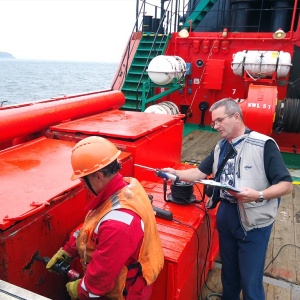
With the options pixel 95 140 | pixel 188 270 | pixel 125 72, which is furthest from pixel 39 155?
pixel 125 72

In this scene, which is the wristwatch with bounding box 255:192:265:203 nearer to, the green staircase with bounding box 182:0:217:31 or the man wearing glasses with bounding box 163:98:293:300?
the man wearing glasses with bounding box 163:98:293:300

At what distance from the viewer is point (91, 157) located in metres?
1.74

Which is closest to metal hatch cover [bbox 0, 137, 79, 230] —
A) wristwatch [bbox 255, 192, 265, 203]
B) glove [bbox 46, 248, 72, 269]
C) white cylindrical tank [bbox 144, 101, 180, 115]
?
glove [bbox 46, 248, 72, 269]

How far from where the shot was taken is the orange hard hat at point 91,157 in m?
1.73

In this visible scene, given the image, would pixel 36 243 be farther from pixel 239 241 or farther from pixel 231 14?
pixel 231 14

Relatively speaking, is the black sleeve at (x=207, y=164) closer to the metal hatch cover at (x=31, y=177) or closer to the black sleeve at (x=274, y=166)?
the black sleeve at (x=274, y=166)

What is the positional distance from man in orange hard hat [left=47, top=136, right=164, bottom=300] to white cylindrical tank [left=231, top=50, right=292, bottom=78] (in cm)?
603

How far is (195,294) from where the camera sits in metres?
2.93

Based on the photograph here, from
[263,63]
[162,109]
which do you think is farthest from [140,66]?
[263,63]

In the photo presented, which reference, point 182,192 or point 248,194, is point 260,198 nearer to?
point 248,194

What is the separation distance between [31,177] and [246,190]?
5.38ft

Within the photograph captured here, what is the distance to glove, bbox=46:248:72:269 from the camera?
2086mm

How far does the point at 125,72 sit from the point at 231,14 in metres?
3.72

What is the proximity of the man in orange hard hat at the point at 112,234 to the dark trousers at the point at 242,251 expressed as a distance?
845mm
